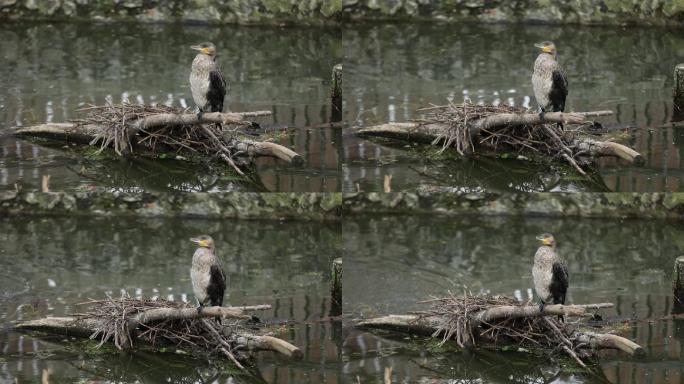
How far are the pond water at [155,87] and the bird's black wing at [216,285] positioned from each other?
803mm

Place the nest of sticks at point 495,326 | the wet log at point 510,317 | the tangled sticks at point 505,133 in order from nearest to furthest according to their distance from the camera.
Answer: the wet log at point 510,317 → the nest of sticks at point 495,326 → the tangled sticks at point 505,133

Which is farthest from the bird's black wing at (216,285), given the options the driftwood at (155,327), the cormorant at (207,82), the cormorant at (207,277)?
the cormorant at (207,82)

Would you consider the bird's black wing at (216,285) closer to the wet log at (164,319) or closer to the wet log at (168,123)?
the wet log at (164,319)

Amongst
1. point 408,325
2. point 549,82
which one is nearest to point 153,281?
point 408,325

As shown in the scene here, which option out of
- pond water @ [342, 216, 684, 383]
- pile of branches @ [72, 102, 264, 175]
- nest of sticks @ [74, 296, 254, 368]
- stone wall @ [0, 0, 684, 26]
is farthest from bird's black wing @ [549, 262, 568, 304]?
stone wall @ [0, 0, 684, 26]

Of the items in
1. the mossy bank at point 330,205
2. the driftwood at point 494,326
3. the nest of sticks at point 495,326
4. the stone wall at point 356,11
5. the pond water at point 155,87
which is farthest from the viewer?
the stone wall at point 356,11

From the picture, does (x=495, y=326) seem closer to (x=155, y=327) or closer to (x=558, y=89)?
(x=558, y=89)

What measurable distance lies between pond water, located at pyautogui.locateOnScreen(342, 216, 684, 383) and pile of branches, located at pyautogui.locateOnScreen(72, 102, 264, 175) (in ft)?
4.63

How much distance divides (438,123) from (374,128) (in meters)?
0.52

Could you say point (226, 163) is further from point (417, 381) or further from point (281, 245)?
point (417, 381)

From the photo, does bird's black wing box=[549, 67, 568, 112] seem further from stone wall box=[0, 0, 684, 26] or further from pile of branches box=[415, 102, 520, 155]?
stone wall box=[0, 0, 684, 26]

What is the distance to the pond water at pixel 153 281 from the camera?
1128 centimetres

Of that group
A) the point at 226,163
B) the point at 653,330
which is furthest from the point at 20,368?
the point at 653,330

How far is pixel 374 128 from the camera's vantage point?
1229 centimetres
